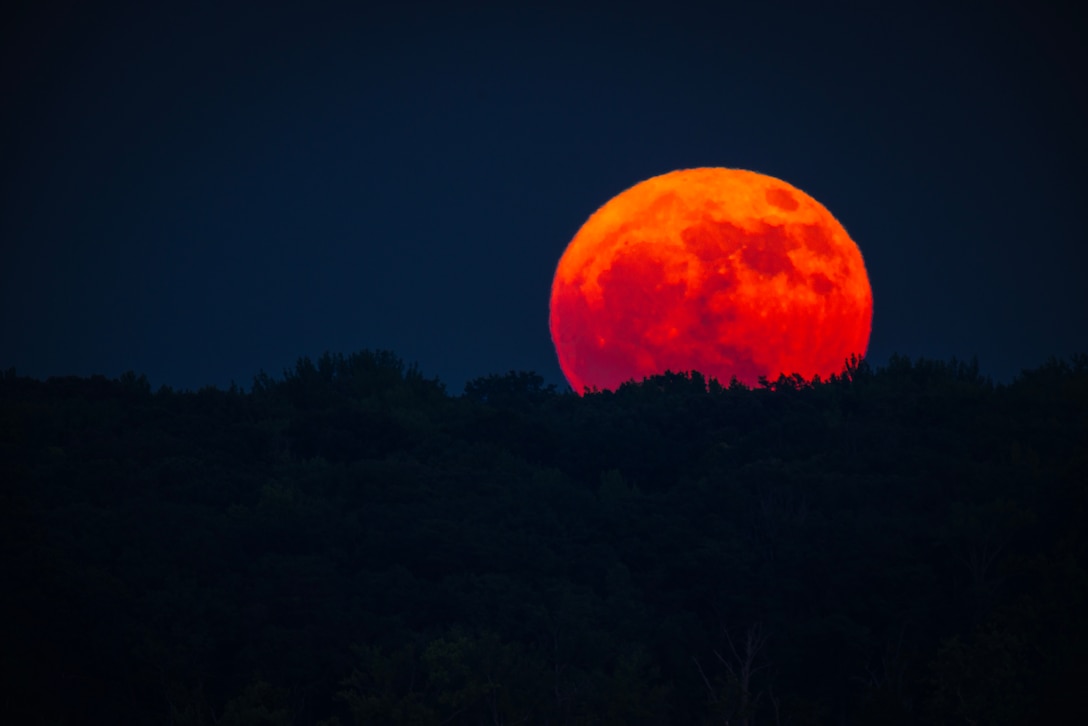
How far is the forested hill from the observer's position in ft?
131

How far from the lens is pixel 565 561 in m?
47.3

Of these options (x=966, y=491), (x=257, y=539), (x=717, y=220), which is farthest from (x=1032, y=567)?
(x=257, y=539)

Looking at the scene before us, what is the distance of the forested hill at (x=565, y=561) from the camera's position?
3991cm

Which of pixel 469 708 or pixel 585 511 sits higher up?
pixel 585 511

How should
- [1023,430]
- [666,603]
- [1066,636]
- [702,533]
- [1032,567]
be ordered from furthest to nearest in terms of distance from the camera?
[1023,430] → [702,533] → [666,603] → [1032,567] → [1066,636]

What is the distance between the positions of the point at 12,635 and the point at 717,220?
2660cm

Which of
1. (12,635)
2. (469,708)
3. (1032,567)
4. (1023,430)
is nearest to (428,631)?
(469,708)

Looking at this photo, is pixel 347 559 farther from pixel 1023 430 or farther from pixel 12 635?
pixel 1023 430

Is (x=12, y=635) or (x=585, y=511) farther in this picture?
(x=585, y=511)

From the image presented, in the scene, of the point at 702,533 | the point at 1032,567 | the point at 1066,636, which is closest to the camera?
the point at 1066,636

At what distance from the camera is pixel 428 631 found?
43.6 metres

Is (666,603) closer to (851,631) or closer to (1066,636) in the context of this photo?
(851,631)

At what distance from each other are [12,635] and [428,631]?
34.2 feet

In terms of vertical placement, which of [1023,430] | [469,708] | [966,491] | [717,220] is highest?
[717,220]
